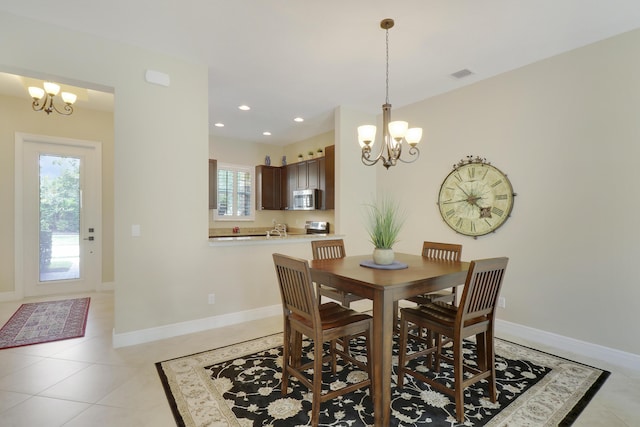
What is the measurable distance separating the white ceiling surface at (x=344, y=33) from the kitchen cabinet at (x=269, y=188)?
2831mm

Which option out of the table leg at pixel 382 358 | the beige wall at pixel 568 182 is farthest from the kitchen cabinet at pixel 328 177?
the table leg at pixel 382 358

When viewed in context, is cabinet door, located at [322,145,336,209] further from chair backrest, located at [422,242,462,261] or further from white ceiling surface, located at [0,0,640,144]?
chair backrest, located at [422,242,462,261]

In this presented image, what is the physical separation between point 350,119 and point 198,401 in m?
3.95

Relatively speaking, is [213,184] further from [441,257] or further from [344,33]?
[441,257]

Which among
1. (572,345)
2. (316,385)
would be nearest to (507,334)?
(572,345)

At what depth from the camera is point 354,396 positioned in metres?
2.18

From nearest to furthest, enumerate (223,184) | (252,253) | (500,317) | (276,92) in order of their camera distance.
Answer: (500,317) → (252,253) → (276,92) → (223,184)

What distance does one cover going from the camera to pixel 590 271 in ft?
9.40

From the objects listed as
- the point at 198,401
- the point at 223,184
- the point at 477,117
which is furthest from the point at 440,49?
the point at 223,184

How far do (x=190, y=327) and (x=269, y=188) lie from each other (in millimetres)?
3836

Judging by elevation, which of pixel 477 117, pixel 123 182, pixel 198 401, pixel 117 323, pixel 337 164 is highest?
pixel 477 117

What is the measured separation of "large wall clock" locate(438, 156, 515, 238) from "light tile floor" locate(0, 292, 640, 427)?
1295mm

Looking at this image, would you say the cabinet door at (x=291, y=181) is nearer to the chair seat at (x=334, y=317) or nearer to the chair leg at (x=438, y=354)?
the chair seat at (x=334, y=317)

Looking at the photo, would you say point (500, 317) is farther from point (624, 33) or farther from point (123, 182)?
point (123, 182)
